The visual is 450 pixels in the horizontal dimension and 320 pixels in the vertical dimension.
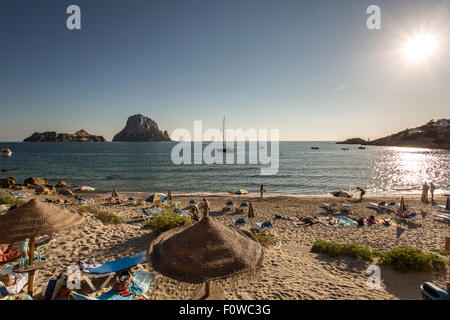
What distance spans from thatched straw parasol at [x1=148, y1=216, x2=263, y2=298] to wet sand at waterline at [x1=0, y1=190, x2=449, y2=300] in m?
0.33

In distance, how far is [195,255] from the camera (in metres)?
4.23

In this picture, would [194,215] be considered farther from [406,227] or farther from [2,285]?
[406,227]

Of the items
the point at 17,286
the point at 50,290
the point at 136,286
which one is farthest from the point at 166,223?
the point at 17,286

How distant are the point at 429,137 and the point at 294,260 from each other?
6365 inches

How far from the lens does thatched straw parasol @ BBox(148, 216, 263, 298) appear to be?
410 cm

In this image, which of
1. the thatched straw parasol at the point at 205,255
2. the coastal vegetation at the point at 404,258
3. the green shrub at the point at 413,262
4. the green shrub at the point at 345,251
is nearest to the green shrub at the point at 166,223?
the thatched straw parasol at the point at 205,255

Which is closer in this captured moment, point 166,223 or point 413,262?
point 413,262

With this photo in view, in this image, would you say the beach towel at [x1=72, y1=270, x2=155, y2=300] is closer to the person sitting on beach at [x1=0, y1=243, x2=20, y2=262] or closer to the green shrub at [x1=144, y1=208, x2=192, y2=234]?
the green shrub at [x1=144, y1=208, x2=192, y2=234]

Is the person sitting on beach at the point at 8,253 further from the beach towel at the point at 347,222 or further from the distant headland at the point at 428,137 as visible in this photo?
the distant headland at the point at 428,137

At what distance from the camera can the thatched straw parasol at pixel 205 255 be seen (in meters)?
4.10

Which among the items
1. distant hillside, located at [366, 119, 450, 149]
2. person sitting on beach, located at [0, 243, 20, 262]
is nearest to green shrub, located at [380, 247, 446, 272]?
person sitting on beach, located at [0, 243, 20, 262]

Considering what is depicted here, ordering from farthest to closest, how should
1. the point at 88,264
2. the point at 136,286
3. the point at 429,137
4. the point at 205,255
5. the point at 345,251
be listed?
1. the point at 429,137
2. the point at 345,251
3. the point at 88,264
4. the point at 136,286
5. the point at 205,255

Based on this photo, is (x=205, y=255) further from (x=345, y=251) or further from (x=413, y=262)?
(x=413, y=262)

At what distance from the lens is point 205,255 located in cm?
425
